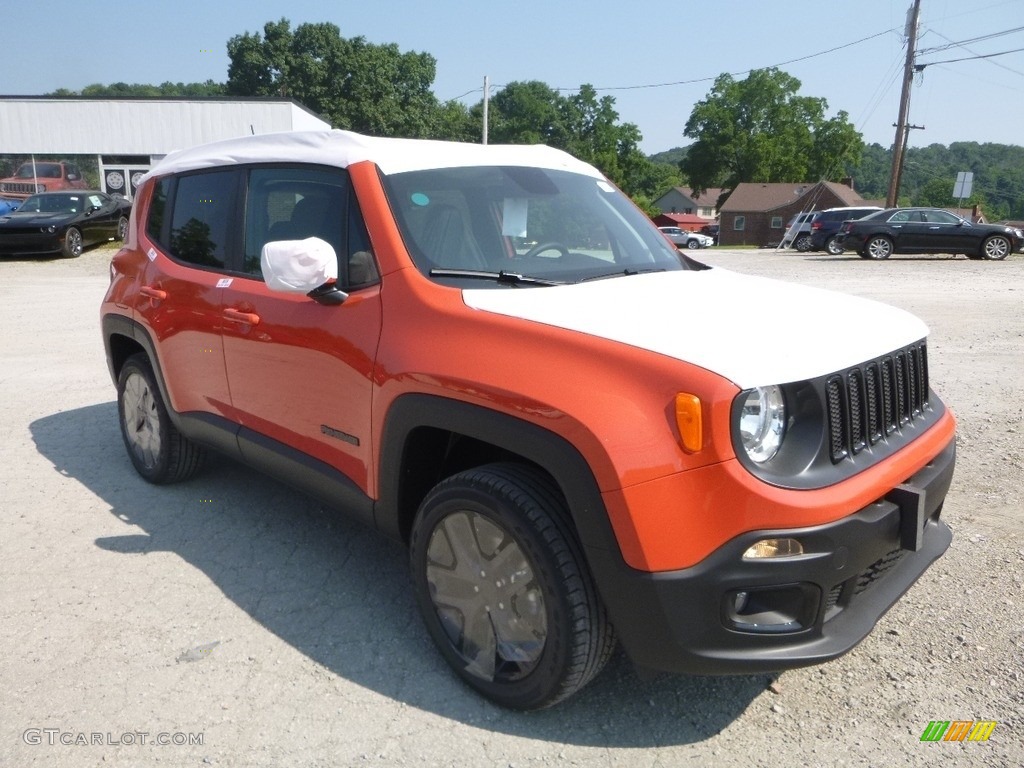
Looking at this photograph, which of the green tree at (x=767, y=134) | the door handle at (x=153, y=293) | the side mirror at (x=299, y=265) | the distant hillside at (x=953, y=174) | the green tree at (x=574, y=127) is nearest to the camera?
the side mirror at (x=299, y=265)

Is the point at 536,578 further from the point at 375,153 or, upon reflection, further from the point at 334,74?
the point at 334,74

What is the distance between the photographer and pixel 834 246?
83.8 feet

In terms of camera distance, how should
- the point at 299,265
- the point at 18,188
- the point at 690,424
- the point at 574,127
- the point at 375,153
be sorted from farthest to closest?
1. the point at 574,127
2. the point at 18,188
3. the point at 375,153
4. the point at 299,265
5. the point at 690,424

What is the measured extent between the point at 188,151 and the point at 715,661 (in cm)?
386

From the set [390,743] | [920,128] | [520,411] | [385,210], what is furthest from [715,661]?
[920,128]

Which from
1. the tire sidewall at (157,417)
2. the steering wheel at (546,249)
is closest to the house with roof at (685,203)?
the tire sidewall at (157,417)

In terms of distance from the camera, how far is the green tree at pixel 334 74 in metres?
70.8

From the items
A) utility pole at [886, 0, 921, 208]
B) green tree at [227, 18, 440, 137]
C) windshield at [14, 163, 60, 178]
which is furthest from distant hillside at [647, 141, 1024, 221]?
windshield at [14, 163, 60, 178]

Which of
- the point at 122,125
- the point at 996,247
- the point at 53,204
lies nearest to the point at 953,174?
the point at 996,247

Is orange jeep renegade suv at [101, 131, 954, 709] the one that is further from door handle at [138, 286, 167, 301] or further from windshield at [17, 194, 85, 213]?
windshield at [17, 194, 85, 213]

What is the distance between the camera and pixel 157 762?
102 inches

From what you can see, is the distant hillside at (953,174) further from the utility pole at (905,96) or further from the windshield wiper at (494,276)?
the windshield wiper at (494,276)

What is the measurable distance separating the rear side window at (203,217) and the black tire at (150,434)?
2.68ft

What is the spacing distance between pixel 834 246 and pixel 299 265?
25.1 m
